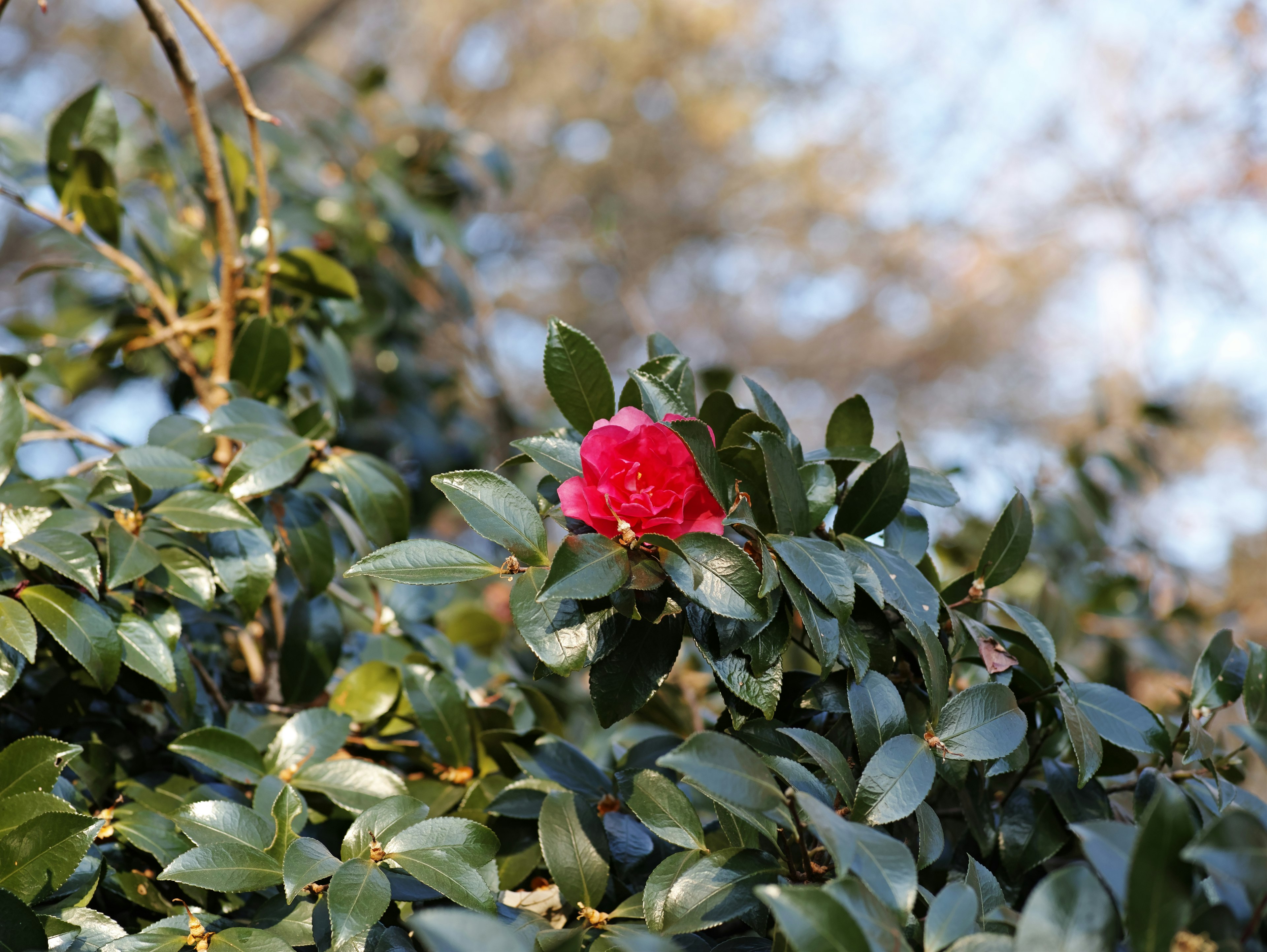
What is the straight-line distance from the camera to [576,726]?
1.16 metres

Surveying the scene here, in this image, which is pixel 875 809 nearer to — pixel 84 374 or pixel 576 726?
pixel 576 726

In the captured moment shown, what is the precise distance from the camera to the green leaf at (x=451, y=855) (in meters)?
0.50

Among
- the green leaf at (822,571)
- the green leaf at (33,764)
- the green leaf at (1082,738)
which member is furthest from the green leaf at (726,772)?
the green leaf at (33,764)

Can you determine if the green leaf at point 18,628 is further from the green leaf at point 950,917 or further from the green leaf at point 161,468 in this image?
the green leaf at point 950,917

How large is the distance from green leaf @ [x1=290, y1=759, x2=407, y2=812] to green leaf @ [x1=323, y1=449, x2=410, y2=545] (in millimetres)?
196

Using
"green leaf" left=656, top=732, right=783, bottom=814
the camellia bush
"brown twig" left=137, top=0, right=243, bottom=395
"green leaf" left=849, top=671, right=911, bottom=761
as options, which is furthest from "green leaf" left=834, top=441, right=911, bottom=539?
"brown twig" left=137, top=0, right=243, bottom=395

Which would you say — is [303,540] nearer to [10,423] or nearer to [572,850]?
[10,423]

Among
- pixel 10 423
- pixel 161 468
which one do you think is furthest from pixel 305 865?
pixel 10 423

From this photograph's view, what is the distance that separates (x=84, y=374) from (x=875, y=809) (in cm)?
128

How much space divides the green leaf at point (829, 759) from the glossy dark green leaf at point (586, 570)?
0.49 ft

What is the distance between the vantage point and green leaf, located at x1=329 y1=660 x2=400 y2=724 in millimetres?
769

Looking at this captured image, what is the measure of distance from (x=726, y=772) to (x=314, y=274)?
0.77m

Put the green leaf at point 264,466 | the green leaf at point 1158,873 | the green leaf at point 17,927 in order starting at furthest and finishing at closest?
the green leaf at point 264,466 < the green leaf at point 17,927 < the green leaf at point 1158,873

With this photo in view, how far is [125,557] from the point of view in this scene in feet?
2.05
